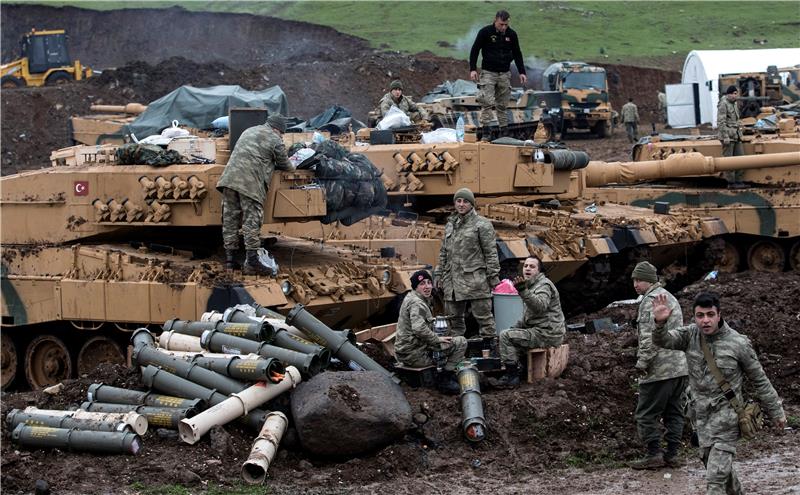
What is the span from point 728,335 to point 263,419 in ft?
12.7

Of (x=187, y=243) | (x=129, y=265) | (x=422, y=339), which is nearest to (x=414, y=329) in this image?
(x=422, y=339)

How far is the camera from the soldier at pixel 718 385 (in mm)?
9047

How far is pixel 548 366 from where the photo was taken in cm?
1263

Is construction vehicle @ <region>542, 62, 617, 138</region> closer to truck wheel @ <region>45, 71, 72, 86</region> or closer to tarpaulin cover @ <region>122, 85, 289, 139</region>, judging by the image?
tarpaulin cover @ <region>122, 85, 289, 139</region>

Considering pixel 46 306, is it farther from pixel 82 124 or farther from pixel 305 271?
pixel 82 124

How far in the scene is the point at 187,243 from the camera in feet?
50.3

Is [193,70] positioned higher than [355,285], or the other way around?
[193,70]

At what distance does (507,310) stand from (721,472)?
5.29m

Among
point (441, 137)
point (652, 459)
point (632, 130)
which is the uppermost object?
point (441, 137)

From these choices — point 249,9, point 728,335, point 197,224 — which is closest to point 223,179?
point 197,224

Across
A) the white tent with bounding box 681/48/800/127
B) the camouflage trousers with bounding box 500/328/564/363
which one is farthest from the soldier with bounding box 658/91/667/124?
the camouflage trousers with bounding box 500/328/564/363

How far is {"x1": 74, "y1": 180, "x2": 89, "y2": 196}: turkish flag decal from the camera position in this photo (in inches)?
590

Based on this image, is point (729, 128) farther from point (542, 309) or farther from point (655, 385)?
point (655, 385)

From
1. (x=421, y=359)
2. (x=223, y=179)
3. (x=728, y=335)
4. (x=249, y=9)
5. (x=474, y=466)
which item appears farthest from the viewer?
(x=249, y=9)
